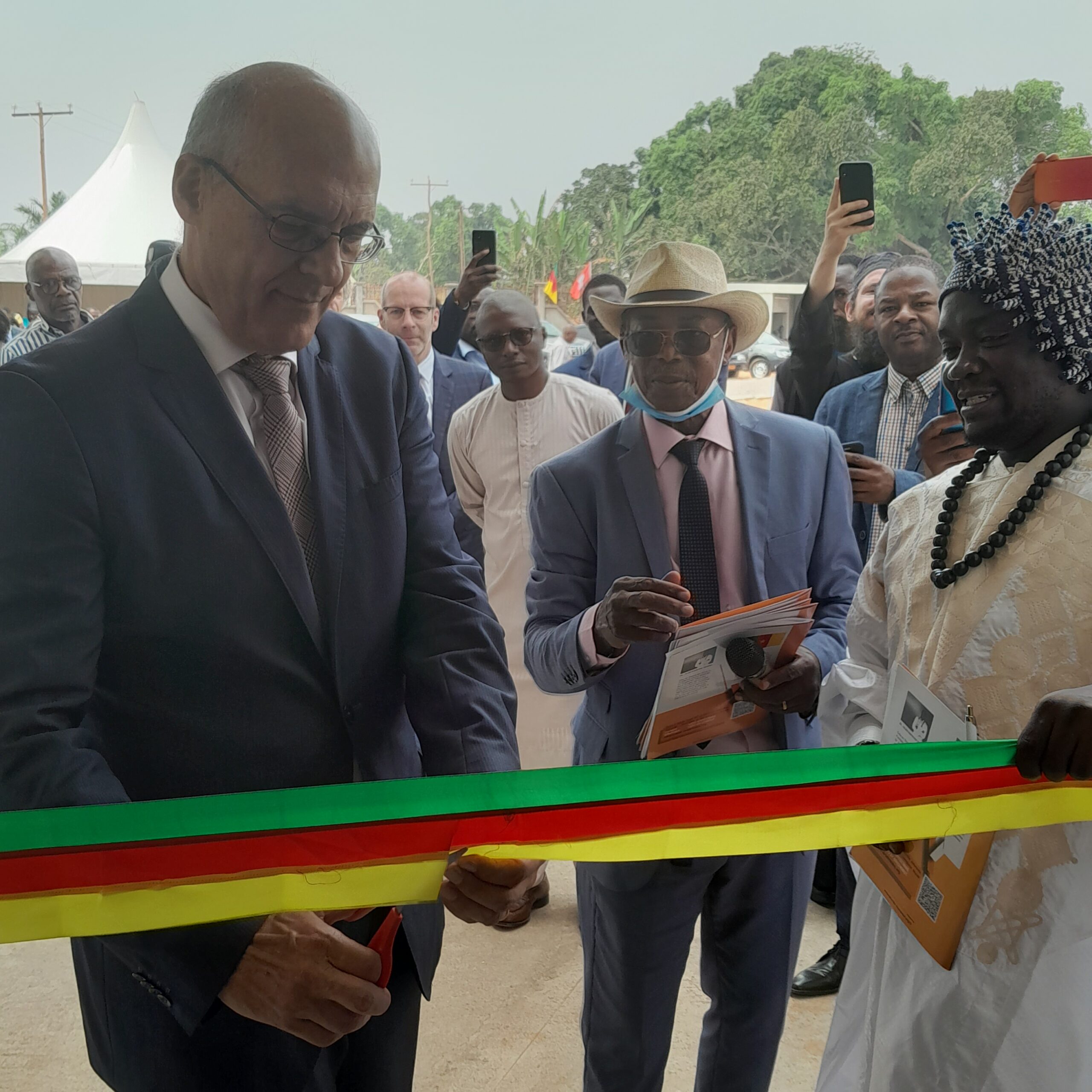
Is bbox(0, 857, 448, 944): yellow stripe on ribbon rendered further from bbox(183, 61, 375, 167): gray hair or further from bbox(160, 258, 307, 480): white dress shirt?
bbox(183, 61, 375, 167): gray hair

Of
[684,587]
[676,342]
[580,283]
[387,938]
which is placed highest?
[676,342]

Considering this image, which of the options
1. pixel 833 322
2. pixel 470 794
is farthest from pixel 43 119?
pixel 833 322

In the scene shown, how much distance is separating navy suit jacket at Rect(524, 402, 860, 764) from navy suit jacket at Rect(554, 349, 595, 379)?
3090 millimetres

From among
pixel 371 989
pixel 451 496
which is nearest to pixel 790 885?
pixel 371 989

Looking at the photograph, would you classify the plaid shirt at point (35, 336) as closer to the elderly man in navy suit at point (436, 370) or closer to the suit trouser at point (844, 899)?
the elderly man in navy suit at point (436, 370)

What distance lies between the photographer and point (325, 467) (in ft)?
4.36

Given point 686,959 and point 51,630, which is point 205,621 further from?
point 686,959

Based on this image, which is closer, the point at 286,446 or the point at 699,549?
the point at 286,446

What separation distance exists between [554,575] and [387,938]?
76cm

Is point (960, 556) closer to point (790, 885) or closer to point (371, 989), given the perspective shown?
point (790, 885)

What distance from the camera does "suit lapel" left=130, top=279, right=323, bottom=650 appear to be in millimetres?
1201

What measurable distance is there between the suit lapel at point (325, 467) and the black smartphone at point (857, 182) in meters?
1.45

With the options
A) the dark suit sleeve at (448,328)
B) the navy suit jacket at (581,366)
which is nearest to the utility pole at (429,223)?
the dark suit sleeve at (448,328)

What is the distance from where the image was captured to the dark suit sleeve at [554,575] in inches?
72.7
